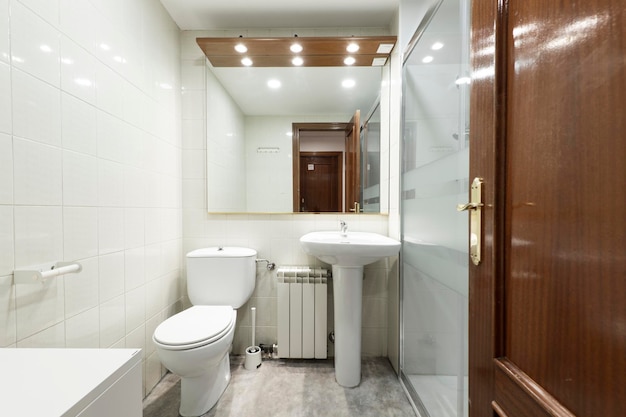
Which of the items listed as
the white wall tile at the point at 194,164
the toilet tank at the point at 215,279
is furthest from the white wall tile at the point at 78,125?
the toilet tank at the point at 215,279

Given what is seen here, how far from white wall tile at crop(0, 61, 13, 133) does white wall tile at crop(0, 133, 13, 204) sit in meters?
0.03

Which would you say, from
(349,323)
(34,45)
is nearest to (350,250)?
(349,323)

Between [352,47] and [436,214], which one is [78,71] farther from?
[436,214]

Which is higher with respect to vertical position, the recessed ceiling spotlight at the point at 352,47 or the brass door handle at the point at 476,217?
the recessed ceiling spotlight at the point at 352,47

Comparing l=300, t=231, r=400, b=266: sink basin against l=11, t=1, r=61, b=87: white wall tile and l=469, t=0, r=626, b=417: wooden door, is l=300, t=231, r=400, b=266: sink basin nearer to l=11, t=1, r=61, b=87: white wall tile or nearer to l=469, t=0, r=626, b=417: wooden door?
l=469, t=0, r=626, b=417: wooden door

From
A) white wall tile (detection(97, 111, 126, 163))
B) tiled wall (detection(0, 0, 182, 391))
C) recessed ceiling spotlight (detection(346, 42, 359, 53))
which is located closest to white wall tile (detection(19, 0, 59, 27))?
tiled wall (detection(0, 0, 182, 391))

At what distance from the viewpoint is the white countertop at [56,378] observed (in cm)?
45

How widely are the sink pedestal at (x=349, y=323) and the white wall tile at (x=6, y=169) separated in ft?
4.60

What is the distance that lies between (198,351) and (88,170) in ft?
3.10

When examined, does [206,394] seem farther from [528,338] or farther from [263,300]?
[528,338]

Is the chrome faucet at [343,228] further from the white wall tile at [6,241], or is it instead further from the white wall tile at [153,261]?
the white wall tile at [6,241]

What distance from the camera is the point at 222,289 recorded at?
5.46ft

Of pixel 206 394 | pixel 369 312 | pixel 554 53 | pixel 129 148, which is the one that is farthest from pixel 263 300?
pixel 554 53

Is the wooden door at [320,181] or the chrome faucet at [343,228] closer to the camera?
the chrome faucet at [343,228]
